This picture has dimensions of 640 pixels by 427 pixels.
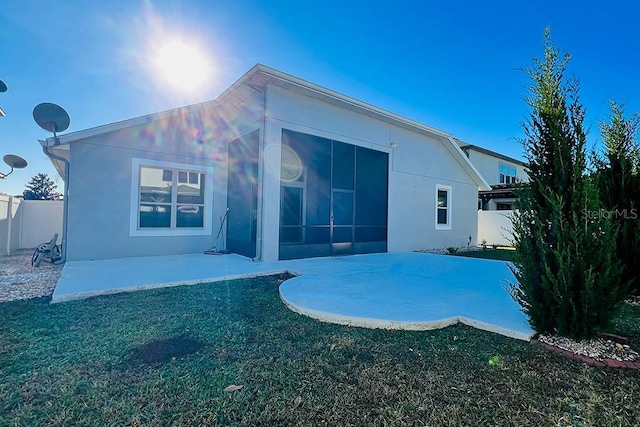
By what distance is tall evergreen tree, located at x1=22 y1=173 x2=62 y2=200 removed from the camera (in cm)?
3133

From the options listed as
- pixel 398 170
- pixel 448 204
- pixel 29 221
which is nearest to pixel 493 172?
pixel 448 204

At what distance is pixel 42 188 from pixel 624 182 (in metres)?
44.2

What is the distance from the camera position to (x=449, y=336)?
345 centimetres

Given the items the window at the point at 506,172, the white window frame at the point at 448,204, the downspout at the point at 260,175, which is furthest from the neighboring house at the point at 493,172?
the downspout at the point at 260,175

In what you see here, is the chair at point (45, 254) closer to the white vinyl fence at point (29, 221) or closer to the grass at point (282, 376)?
the white vinyl fence at point (29, 221)

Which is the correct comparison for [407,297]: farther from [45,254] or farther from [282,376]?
[45,254]

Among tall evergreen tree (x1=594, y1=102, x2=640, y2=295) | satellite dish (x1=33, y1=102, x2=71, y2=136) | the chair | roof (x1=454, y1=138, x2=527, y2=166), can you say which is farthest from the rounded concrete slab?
roof (x1=454, y1=138, x2=527, y2=166)

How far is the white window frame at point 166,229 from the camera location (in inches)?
324

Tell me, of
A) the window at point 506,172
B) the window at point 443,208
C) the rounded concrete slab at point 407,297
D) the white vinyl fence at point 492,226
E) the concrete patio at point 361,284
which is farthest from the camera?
the window at point 506,172

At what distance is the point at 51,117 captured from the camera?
7.09m

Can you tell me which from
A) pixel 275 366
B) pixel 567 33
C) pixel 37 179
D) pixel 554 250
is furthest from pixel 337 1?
pixel 37 179

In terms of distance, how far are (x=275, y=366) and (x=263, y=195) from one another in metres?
5.56

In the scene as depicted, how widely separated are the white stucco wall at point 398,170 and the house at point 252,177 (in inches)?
1.6

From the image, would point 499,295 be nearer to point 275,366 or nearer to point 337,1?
point 275,366
